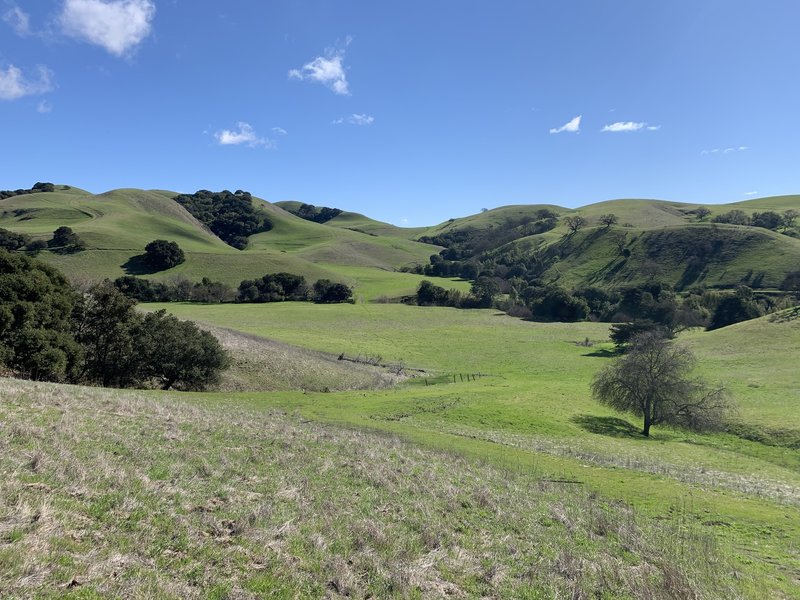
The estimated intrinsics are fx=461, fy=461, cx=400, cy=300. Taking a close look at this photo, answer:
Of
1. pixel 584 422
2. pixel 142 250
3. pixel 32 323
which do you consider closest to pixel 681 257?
pixel 584 422

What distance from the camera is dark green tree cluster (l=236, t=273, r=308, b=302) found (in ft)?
341

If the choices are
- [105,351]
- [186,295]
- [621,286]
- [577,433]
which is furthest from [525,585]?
[621,286]

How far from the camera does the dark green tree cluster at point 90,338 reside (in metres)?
28.9

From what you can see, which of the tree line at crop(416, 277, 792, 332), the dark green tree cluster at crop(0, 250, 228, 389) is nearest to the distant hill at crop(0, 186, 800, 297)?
the tree line at crop(416, 277, 792, 332)

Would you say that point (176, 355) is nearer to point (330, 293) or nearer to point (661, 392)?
point (661, 392)

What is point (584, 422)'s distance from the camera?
36844 mm

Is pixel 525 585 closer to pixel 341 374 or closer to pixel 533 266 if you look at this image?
pixel 341 374

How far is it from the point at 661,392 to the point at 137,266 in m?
113

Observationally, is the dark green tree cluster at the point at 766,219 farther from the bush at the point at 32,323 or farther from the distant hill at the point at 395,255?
the bush at the point at 32,323

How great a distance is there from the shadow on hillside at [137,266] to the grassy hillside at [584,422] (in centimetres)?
3743

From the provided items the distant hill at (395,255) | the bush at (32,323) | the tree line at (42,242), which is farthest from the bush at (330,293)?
the bush at (32,323)

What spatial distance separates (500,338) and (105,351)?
60521 millimetres

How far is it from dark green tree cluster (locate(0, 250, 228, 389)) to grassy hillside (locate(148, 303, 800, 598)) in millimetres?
8240

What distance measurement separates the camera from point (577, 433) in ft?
109
